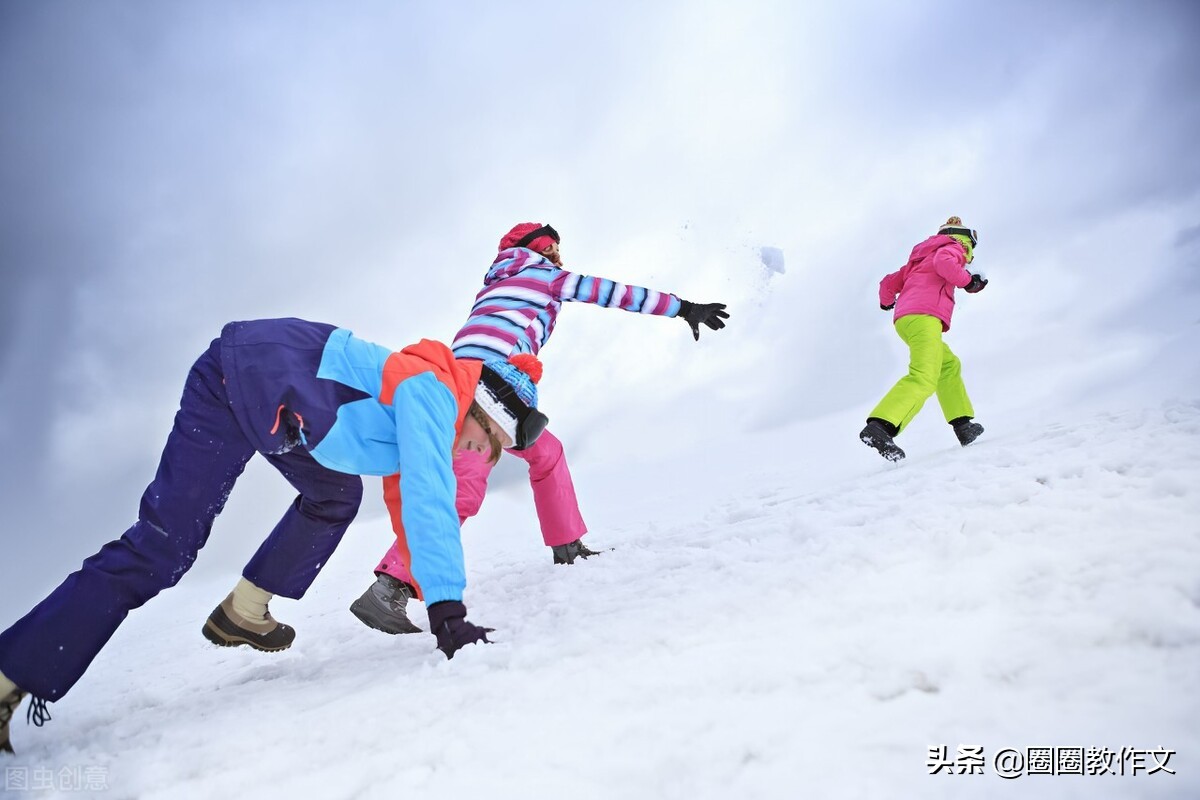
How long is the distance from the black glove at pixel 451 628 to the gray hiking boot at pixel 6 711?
1.21 metres

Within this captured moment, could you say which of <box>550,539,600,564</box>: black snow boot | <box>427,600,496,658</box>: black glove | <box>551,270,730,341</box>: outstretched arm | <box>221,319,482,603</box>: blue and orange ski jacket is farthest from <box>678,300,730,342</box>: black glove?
<box>427,600,496,658</box>: black glove

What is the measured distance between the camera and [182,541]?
2215mm

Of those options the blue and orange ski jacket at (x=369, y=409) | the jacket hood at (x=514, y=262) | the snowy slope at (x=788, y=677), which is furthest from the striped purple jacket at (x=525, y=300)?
the snowy slope at (x=788, y=677)

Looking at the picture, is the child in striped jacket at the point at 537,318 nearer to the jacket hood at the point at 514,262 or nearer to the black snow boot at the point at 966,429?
the jacket hood at the point at 514,262

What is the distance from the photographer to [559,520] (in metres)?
3.49

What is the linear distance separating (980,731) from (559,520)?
2.63 m

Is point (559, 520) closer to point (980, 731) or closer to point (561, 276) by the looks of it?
point (561, 276)

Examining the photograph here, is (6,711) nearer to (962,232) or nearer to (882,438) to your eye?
(882,438)

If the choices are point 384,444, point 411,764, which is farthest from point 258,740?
point 384,444

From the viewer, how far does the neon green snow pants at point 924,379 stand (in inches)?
175

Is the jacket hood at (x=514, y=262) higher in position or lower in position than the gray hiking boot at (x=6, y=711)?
higher

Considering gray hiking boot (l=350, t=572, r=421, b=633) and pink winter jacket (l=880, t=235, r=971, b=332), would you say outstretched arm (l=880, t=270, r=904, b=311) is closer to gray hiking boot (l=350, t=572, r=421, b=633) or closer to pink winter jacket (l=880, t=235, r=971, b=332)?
pink winter jacket (l=880, t=235, r=971, b=332)

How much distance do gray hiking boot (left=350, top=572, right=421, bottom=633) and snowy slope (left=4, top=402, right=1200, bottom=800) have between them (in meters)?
0.10

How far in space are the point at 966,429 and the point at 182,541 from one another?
505 cm
